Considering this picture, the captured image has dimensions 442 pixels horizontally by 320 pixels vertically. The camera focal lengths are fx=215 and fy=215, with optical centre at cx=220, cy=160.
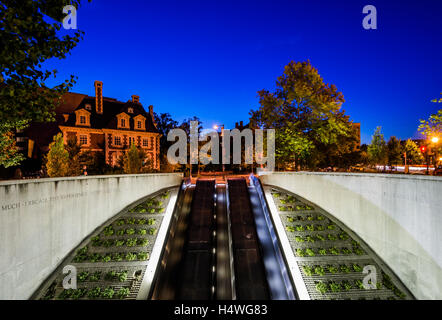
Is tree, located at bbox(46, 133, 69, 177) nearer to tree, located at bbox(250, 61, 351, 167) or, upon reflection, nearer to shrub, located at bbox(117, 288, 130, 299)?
shrub, located at bbox(117, 288, 130, 299)

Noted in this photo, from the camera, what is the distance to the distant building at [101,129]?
34.6 m

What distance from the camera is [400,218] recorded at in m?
10.9

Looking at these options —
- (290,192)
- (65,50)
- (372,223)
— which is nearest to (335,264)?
(372,223)

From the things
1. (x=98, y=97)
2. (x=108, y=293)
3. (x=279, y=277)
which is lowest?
(x=279, y=277)

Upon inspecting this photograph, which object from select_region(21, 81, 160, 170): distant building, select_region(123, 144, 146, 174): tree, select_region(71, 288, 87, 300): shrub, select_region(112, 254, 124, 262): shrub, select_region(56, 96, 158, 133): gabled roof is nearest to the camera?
select_region(71, 288, 87, 300): shrub

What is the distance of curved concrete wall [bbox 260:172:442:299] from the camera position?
9289mm

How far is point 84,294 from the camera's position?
1026 centimetres

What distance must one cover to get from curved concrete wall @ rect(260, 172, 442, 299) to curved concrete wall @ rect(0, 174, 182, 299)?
16.7 metres

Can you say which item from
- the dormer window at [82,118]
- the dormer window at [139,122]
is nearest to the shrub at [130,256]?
the dormer window at [139,122]

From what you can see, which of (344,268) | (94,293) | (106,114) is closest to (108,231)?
(94,293)

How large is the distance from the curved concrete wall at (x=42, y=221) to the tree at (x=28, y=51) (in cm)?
371

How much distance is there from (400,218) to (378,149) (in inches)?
1634

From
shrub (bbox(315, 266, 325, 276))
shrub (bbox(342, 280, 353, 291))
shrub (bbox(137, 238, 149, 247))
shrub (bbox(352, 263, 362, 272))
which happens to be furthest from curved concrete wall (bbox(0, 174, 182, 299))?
shrub (bbox(352, 263, 362, 272))

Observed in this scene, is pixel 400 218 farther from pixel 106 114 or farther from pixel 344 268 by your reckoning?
pixel 106 114
